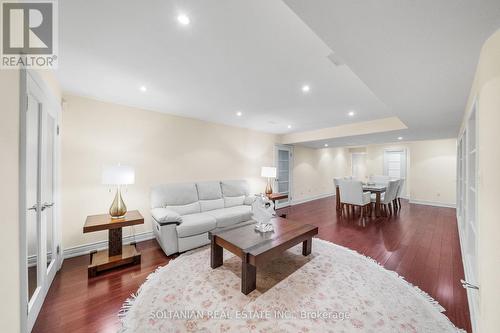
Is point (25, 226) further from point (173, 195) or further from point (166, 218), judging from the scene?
point (173, 195)

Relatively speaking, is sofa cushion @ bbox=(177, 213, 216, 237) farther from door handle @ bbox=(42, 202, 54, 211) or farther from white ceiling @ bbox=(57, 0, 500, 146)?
white ceiling @ bbox=(57, 0, 500, 146)

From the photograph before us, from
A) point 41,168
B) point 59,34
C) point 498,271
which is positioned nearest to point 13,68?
point 59,34

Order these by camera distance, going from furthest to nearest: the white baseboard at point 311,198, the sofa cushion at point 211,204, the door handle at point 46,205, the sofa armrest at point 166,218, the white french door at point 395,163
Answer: the white french door at point 395,163
the white baseboard at point 311,198
the sofa cushion at point 211,204
the sofa armrest at point 166,218
the door handle at point 46,205

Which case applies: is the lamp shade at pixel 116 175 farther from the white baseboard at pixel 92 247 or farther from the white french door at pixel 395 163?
the white french door at pixel 395 163

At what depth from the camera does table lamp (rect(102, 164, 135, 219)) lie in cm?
246

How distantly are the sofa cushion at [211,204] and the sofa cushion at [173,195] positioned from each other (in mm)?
182

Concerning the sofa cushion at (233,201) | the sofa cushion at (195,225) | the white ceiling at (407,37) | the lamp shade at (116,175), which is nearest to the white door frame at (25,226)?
the lamp shade at (116,175)

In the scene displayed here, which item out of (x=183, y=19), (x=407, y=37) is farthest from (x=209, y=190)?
(x=407, y=37)

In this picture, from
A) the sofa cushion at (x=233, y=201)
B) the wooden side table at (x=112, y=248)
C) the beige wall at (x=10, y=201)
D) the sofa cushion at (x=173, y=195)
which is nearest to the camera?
the beige wall at (x=10, y=201)

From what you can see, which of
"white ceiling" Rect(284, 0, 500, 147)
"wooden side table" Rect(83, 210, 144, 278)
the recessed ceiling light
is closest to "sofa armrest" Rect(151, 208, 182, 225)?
"wooden side table" Rect(83, 210, 144, 278)

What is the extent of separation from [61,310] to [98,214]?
143cm

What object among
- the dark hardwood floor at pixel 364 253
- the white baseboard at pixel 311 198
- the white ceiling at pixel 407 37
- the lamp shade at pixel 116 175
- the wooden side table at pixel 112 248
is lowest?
the dark hardwood floor at pixel 364 253

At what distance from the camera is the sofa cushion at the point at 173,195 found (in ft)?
10.7

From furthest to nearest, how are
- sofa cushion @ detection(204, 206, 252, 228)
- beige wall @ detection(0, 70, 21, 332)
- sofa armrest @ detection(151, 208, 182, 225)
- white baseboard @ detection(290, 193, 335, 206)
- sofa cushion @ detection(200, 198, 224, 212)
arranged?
white baseboard @ detection(290, 193, 335, 206) → sofa cushion @ detection(200, 198, 224, 212) → sofa cushion @ detection(204, 206, 252, 228) → sofa armrest @ detection(151, 208, 182, 225) → beige wall @ detection(0, 70, 21, 332)
